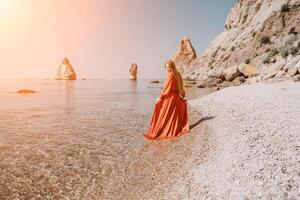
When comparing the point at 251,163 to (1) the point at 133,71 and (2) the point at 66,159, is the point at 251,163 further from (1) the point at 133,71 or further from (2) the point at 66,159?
(1) the point at 133,71

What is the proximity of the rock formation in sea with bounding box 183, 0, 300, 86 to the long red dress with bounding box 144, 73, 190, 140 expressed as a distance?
90.6 feet

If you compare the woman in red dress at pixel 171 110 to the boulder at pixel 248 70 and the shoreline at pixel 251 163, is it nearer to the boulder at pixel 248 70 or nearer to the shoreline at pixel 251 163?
the shoreline at pixel 251 163

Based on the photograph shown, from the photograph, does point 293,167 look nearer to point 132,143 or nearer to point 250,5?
point 132,143

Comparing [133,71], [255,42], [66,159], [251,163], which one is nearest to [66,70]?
[133,71]

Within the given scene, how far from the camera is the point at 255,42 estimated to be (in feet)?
184

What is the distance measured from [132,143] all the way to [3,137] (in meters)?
6.67

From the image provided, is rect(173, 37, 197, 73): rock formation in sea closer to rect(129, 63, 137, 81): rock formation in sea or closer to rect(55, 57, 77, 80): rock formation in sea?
rect(129, 63, 137, 81): rock formation in sea

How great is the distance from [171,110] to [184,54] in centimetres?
12895

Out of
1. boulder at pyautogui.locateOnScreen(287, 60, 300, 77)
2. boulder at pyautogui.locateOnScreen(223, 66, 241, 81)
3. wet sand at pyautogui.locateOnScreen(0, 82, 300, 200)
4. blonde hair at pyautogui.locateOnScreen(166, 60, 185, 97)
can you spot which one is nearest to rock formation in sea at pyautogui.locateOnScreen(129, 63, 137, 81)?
boulder at pyautogui.locateOnScreen(223, 66, 241, 81)

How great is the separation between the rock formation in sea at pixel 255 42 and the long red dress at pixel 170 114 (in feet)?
90.6

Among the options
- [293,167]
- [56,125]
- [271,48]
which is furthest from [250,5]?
[293,167]

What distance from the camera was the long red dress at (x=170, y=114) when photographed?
10.6 m

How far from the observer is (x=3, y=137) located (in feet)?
42.1

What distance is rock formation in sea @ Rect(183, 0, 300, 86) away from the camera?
137 feet
